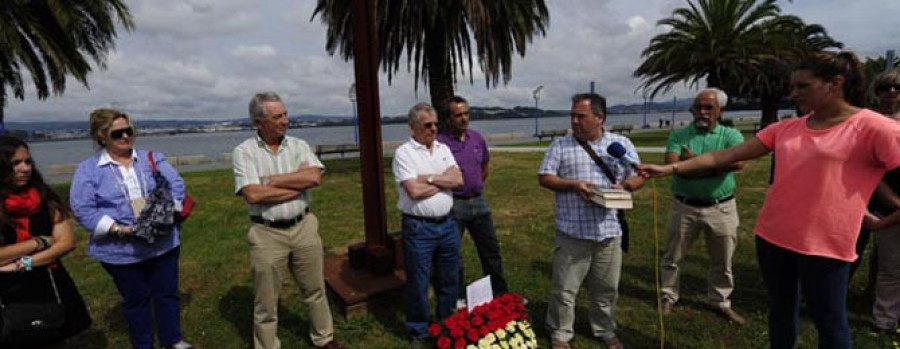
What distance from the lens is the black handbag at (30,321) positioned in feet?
7.84

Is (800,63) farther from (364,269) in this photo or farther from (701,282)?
(364,269)

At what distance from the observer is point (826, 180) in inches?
88.7

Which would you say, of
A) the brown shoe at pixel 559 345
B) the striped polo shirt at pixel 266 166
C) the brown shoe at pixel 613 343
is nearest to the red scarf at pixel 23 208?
the striped polo shirt at pixel 266 166

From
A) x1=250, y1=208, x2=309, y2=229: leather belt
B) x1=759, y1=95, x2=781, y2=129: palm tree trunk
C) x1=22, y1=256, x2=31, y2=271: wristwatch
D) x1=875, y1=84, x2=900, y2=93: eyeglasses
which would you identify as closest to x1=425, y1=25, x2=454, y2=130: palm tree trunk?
x1=250, y1=208, x2=309, y2=229: leather belt

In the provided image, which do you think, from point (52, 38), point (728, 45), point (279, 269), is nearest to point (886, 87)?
point (279, 269)

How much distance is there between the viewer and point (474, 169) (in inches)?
154

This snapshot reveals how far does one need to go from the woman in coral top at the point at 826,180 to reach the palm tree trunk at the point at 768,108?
2523 cm

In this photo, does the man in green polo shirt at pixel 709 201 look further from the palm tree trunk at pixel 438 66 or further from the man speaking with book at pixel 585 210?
the palm tree trunk at pixel 438 66

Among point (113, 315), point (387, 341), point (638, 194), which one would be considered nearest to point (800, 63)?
point (387, 341)

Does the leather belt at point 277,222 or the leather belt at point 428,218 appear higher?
the leather belt at point 277,222

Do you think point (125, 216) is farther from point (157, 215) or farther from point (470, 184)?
point (470, 184)

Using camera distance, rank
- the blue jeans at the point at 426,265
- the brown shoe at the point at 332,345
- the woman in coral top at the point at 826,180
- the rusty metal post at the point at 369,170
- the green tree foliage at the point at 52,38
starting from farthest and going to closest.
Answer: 1. the green tree foliage at the point at 52,38
2. the rusty metal post at the point at 369,170
3. the brown shoe at the point at 332,345
4. the blue jeans at the point at 426,265
5. the woman in coral top at the point at 826,180

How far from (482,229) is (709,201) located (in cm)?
184

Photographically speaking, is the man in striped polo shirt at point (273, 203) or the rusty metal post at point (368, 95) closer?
the man in striped polo shirt at point (273, 203)
